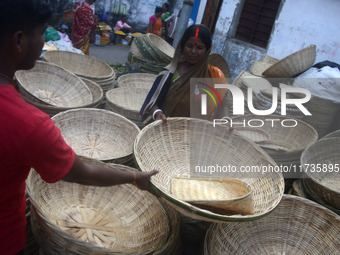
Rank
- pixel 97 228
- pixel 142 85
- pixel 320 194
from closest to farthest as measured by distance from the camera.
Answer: pixel 97 228 < pixel 320 194 < pixel 142 85

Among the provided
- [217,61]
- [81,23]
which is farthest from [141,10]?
[217,61]

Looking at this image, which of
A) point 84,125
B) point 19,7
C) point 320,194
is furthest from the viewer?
point 84,125

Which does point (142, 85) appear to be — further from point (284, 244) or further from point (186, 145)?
point (284, 244)

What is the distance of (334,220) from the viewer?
6.29ft

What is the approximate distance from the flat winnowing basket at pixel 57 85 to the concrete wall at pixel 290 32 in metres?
3.77

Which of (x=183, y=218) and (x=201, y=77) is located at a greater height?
(x=201, y=77)

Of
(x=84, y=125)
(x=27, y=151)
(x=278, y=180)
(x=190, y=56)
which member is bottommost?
(x=84, y=125)

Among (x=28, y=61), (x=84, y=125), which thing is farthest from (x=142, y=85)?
(x=28, y=61)

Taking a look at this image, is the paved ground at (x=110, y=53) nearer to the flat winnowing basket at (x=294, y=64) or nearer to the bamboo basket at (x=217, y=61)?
the bamboo basket at (x=217, y=61)

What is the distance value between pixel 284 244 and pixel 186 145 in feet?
3.14

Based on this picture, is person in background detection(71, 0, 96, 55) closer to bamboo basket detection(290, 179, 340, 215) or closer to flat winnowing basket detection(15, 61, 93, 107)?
flat winnowing basket detection(15, 61, 93, 107)

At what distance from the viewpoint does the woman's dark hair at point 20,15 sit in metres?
0.81

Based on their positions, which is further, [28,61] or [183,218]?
[183,218]

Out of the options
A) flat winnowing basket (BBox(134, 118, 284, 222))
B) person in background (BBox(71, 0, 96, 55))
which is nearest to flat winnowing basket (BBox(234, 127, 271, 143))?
flat winnowing basket (BBox(134, 118, 284, 222))
